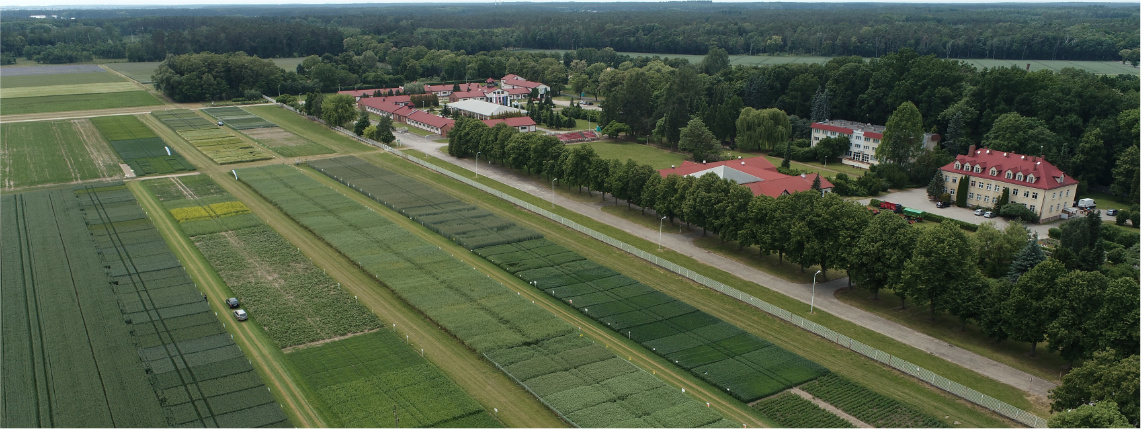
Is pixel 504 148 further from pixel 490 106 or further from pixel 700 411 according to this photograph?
pixel 700 411

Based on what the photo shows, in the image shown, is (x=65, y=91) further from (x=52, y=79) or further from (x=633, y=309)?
(x=633, y=309)

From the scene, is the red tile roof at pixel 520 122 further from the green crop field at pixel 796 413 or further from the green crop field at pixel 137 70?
the green crop field at pixel 137 70

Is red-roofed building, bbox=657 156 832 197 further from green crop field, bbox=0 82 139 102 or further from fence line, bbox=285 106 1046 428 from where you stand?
green crop field, bbox=0 82 139 102

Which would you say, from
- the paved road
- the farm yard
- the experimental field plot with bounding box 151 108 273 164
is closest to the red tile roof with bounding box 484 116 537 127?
the paved road

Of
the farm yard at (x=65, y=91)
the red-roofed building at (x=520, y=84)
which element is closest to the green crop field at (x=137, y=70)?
the farm yard at (x=65, y=91)

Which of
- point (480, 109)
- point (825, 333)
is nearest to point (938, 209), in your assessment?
point (825, 333)

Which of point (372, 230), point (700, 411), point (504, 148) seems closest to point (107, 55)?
point (504, 148)
